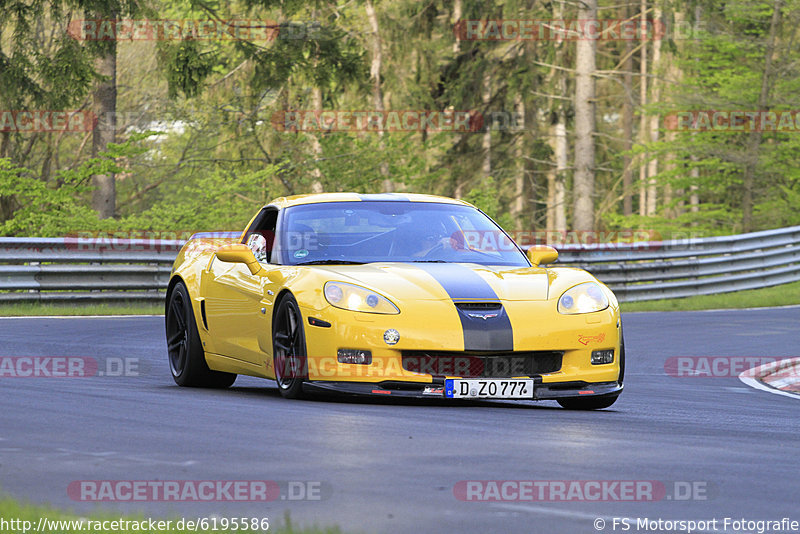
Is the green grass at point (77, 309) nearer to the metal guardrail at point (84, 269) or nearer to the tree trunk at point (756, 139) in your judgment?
the metal guardrail at point (84, 269)

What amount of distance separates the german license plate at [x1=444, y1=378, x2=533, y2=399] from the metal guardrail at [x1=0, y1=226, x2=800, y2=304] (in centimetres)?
1074

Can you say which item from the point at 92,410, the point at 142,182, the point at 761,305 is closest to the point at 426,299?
the point at 92,410

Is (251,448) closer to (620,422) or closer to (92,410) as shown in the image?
(92,410)

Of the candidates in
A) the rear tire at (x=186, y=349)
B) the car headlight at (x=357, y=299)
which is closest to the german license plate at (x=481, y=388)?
the car headlight at (x=357, y=299)

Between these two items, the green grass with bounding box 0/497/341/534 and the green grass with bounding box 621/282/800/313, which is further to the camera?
the green grass with bounding box 621/282/800/313

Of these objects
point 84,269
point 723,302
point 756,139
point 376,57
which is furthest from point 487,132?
point 84,269

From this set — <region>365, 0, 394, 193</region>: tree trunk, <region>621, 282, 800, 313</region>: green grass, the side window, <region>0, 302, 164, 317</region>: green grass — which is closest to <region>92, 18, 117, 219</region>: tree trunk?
<region>0, 302, 164, 317</region>: green grass

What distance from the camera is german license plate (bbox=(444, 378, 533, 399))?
744cm

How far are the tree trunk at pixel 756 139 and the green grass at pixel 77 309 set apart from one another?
22.5 m

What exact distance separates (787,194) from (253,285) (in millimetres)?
30811

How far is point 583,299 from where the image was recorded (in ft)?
26.1

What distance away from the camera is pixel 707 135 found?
3819 centimetres

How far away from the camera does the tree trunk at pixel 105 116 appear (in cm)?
2560

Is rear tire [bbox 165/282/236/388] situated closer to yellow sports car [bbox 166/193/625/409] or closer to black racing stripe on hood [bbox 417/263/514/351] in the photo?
yellow sports car [bbox 166/193/625/409]
